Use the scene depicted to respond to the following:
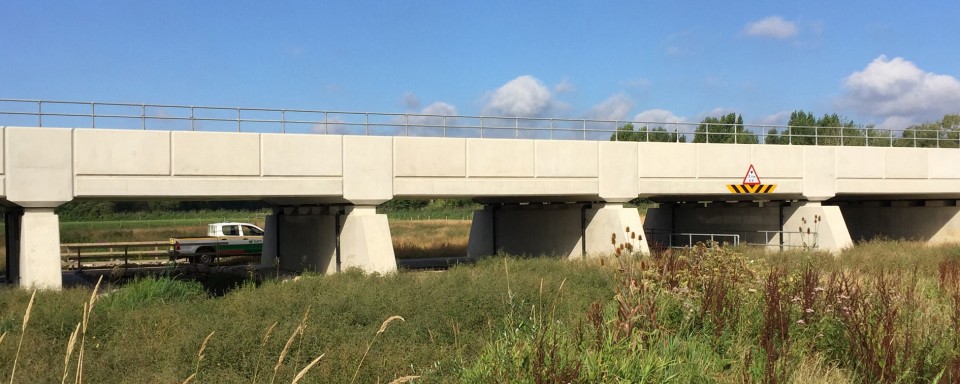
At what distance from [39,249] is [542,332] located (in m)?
16.8

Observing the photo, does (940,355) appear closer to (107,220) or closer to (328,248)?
(328,248)

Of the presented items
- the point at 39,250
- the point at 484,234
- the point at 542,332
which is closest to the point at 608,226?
the point at 484,234

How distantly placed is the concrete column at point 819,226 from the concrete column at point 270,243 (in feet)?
63.8

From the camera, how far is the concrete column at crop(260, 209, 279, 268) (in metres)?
30.6

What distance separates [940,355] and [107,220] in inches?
2746

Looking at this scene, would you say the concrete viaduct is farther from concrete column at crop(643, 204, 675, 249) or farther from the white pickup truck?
the white pickup truck

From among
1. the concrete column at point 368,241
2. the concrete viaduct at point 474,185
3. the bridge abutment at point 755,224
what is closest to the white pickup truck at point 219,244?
the concrete viaduct at point 474,185

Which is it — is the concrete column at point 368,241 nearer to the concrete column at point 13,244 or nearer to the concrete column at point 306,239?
the concrete column at point 306,239

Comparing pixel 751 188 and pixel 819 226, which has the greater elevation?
pixel 751 188

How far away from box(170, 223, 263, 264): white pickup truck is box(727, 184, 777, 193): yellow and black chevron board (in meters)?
19.7

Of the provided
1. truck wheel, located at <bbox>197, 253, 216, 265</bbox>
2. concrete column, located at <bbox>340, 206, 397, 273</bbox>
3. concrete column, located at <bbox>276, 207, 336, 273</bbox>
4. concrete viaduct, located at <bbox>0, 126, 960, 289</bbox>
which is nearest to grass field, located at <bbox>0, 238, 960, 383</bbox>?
concrete viaduct, located at <bbox>0, 126, 960, 289</bbox>

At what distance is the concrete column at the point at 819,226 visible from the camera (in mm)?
30234

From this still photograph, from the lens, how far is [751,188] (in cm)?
2936

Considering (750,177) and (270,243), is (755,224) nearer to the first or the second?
(750,177)
